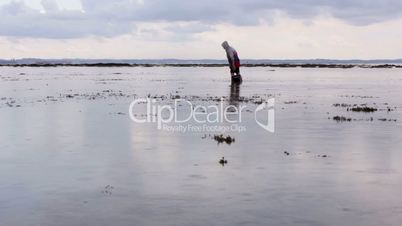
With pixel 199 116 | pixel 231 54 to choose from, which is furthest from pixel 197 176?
pixel 231 54

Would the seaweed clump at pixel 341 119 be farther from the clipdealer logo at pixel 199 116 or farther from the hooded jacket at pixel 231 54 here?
the hooded jacket at pixel 231 54

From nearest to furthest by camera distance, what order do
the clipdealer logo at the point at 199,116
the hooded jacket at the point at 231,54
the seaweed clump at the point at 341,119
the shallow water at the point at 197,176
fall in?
the shallow water at the point at 197,176, the clipdealer logo at the point at 199,116, the seaweed clump at the point at 341,119, the hooded jacket at the point at 231,54

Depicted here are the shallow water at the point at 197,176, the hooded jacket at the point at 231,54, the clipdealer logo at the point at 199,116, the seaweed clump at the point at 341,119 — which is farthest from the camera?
the hooded jacket at the point at 231,54

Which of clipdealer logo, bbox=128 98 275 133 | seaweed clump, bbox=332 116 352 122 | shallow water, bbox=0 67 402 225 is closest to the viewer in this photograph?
shallow water, bbox=0 67 402 225

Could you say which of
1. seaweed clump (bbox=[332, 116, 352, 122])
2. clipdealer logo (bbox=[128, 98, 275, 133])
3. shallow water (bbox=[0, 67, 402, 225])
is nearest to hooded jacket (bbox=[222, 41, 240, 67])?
clipdealer logo (bbox=[128, 98, 275, 133])

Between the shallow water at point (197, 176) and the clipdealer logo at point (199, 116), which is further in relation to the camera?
the clipdealer logo at point (199, 116)

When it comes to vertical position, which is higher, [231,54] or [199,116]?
[231,54]

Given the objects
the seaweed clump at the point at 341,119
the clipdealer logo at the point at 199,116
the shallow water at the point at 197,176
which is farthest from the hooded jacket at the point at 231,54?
the shallow water at the point at 197,176

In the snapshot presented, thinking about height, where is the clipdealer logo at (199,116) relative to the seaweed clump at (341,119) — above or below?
below

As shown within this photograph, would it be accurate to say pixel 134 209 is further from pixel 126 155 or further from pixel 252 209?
pixel 126 155

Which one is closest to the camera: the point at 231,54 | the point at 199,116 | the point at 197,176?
the point at 197,176

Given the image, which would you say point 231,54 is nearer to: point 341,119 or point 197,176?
point 341,119

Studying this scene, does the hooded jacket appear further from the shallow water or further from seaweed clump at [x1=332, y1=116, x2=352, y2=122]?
the shallow water

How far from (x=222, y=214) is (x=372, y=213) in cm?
314
